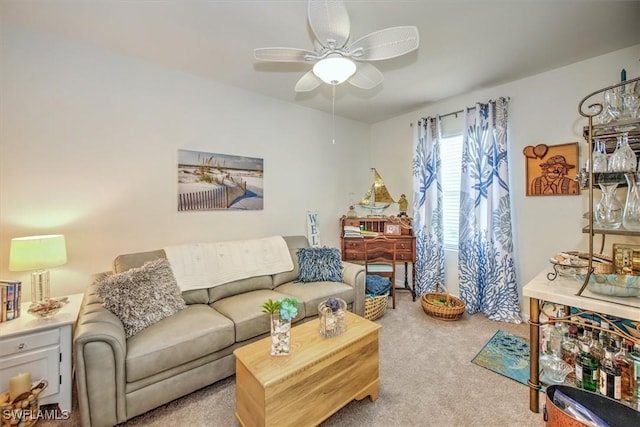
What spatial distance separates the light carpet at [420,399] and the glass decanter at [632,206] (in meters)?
1.26

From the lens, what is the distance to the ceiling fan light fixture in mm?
1706

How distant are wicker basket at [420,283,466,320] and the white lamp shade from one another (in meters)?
3.41

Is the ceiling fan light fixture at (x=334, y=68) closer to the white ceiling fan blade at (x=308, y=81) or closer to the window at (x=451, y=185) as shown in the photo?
the white ceiling fan blade at (x=308, y=81)

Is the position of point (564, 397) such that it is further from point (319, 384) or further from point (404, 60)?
point (404, 60)

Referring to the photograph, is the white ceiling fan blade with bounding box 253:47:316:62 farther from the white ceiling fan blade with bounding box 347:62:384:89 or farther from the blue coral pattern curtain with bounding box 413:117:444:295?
the blue coral pattern curtain with bounding box 413:117:444:295

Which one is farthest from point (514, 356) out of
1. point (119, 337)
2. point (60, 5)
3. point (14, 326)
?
point (60, 5)

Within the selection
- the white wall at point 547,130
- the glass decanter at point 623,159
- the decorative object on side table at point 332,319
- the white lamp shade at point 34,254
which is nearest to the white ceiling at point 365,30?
the white wall at point 547,130

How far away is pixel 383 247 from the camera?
347 cm

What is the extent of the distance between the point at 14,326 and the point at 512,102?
4682mm

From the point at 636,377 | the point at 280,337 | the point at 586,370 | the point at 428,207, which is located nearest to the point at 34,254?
the point at 280,337

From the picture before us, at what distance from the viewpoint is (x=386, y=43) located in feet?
5.29

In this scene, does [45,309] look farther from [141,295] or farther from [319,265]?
[319,265]

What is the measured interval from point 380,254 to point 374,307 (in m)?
0.75

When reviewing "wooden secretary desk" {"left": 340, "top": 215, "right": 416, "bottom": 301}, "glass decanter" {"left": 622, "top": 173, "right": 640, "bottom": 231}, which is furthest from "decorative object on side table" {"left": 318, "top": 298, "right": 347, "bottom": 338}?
"wooden secretary desk" {"left": 340, "top": 215, "right": 416, "bottom": 301}
